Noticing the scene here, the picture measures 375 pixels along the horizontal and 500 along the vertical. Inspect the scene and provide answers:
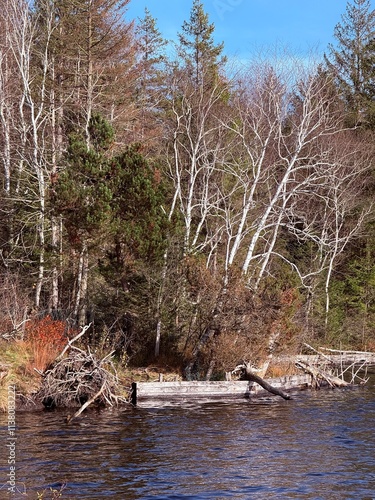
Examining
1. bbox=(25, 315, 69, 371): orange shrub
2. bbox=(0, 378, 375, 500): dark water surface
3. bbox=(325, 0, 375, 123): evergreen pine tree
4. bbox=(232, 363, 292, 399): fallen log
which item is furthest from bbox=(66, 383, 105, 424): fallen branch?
bbox=(325, 0, 375, 123): evergreen pine tree

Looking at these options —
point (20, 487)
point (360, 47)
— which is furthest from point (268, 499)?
point (360, 47)

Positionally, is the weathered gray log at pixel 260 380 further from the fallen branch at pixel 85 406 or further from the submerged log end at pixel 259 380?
the fallen branch at pixel 85 406

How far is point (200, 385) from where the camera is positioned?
1856 cm

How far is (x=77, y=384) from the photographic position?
56.1ft

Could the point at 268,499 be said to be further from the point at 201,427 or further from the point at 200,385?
the point at 200,385

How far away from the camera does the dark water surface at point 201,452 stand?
10.4m

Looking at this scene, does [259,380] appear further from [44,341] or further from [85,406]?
[44,341]

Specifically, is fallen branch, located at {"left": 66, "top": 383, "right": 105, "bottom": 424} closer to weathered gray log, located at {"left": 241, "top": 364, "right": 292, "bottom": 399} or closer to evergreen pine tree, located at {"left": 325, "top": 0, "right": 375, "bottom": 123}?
weathered gray log, located at {"left": 241, "top": 364, "right": 292, "bottom": 399}

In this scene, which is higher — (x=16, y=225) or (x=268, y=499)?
(x=16, y=225)

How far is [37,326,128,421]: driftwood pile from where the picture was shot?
55.4ft

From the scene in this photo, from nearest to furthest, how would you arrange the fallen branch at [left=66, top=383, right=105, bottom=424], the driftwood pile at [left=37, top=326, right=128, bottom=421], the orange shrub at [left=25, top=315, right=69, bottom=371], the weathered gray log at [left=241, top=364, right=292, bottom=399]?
the fallen branch at [left=66, top=383, right=105, bottom=424] < the driftwood pile at [left=37, top=326, right=128, bottom=421] < the orange shrub at [left=25, top=315, right=69, bottom=371] < the weathered gray log at [left=241, top=364, right=292, bottom=399]

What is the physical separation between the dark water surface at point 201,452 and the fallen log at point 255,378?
53.2 inches

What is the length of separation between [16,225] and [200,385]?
29.6 ft

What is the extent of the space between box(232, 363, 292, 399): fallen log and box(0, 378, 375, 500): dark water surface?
4.43ft
